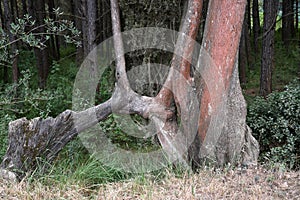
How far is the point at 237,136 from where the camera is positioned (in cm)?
492

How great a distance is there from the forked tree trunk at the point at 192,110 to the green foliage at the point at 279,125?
1.08 m

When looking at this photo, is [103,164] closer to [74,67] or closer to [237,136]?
[237,136]

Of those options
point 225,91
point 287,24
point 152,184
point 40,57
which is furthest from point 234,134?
point 287,24

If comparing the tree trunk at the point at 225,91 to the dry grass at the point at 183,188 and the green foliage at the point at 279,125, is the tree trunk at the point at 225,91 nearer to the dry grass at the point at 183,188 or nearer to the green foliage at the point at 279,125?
the dry grass at the point at 183,188

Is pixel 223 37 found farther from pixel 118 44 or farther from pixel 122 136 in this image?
Answer: pixel 122 136

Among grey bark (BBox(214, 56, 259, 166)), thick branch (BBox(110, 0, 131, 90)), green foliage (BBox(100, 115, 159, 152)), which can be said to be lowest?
green foliage (BBox(100, 115, 159, 152))

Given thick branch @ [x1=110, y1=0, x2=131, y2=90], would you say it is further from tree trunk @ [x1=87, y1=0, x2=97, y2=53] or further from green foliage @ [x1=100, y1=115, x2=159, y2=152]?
tree trunk @ [x1=87, y1=0, x2=97, y2=53]

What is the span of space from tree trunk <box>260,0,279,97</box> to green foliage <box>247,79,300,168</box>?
3224 mm

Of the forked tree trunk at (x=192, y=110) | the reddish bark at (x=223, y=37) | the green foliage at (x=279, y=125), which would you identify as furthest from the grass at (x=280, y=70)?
the reddish bark at (x=223, y=37)

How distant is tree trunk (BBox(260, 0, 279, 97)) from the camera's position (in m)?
9.50

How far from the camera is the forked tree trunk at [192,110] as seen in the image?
4504 mm

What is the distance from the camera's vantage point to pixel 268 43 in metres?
9.74

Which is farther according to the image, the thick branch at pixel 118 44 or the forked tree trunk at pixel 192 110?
the thick branch at pixel 118 44

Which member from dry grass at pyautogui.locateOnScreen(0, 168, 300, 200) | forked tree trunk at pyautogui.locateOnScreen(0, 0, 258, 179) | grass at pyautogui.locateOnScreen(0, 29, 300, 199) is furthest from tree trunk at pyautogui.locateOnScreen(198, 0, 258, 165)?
dry grass at pyautogui.locateOnScreen(0, 168, 300, 200)
